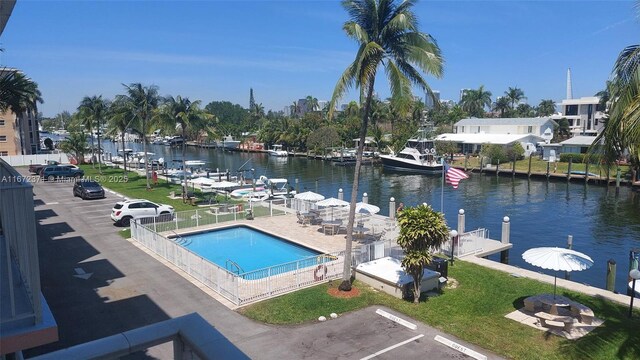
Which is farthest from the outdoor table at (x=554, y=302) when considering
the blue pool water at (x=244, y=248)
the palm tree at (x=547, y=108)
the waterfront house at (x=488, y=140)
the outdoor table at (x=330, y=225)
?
the palm tree at (x=547, y=108)

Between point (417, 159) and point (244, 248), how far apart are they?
180ft

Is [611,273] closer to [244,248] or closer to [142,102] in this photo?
[244,248]

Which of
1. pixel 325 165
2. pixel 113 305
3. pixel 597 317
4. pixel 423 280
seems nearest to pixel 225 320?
pixel 113 305

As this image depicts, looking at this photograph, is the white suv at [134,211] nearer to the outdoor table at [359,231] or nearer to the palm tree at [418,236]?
the outdoor table at [359,231]

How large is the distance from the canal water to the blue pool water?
943 centimetres

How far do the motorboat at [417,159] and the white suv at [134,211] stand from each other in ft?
172

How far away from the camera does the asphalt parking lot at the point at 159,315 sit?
1321cm

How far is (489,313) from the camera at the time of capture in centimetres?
1580

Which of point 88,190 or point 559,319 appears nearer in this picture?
point 559,319

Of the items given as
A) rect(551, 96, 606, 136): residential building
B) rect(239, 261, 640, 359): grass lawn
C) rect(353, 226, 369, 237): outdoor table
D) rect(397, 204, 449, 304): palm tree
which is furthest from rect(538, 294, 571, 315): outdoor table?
rect(551, 96, 606, 136): residential building

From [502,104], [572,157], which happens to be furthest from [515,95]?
[572,157]

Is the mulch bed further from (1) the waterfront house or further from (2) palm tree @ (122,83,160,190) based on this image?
(1) the waterfront house

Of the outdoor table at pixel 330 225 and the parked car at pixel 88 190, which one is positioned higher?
the parked car at pixel 88 190

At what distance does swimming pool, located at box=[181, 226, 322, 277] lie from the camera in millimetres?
24156
